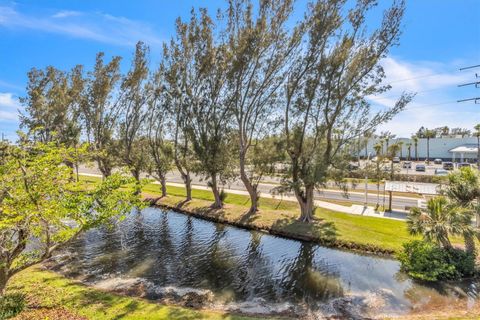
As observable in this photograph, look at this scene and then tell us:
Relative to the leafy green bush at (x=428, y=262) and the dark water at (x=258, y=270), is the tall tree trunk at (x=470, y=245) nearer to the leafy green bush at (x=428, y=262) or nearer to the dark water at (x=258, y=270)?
the leafy green bush at (x=428, y=262)

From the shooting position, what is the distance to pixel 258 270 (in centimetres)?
1759

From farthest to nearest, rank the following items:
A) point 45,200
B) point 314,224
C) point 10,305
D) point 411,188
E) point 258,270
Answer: point 411,188, point 314,224, point 258,270, point 10,305, point 45,200

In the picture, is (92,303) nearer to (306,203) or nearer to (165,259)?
(165,259)

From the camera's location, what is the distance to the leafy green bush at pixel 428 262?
52.0 ft

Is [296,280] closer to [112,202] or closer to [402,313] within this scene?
[402,313]

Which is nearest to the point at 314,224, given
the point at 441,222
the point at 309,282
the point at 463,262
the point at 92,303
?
the point at 309,282

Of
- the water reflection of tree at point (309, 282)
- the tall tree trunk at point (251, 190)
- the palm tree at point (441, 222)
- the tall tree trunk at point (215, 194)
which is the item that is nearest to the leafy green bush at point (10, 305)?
the water reflection of tree at point (309, 282)

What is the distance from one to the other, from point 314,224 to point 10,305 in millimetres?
20075

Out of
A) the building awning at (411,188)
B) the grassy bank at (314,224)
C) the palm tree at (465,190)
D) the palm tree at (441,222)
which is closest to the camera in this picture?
the palm tree at (441,222)

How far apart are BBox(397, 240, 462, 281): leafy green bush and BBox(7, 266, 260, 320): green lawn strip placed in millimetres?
10519

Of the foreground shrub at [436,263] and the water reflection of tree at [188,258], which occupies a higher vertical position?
the foreground shrub at [436,263]

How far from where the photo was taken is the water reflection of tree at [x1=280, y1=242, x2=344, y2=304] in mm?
14656

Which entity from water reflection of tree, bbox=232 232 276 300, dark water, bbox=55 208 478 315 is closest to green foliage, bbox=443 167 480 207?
dark water, bbox=55 208 478 315

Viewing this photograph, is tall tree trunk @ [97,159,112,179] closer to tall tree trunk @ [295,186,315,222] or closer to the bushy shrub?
tall tree trunk @ [295,186,315,222]
